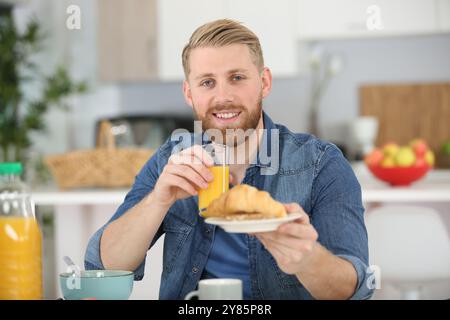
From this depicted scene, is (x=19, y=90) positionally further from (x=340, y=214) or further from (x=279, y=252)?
(x=279, y=252)

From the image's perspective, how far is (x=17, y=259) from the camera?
0.97m

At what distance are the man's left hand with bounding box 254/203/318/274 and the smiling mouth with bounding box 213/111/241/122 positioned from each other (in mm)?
208

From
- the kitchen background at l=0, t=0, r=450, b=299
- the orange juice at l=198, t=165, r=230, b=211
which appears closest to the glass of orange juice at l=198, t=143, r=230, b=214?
the orange juice at l=198, t=165, r=230, b=211

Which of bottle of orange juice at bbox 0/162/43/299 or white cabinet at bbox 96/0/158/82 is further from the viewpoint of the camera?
white cabinet at bbox 96/0/158/82

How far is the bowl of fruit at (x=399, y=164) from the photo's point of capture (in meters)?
2.14

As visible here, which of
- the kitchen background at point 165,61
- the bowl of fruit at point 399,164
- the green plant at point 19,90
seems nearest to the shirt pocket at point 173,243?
the bowl of fruit at point 399,164

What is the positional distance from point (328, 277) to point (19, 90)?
304cm

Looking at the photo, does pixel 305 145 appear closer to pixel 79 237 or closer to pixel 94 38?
pixel 79 237

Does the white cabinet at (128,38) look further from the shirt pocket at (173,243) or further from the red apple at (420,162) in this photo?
the shirt pocket at (173,243)

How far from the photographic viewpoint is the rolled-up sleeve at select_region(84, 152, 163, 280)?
3.79ft

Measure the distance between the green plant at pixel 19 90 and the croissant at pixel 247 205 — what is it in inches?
113

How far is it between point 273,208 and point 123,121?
276cm

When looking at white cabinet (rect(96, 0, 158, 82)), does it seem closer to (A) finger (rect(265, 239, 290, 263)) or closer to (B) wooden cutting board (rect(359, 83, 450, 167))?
(B) wooden cutting board (rect(359, 83, 450, 167))
